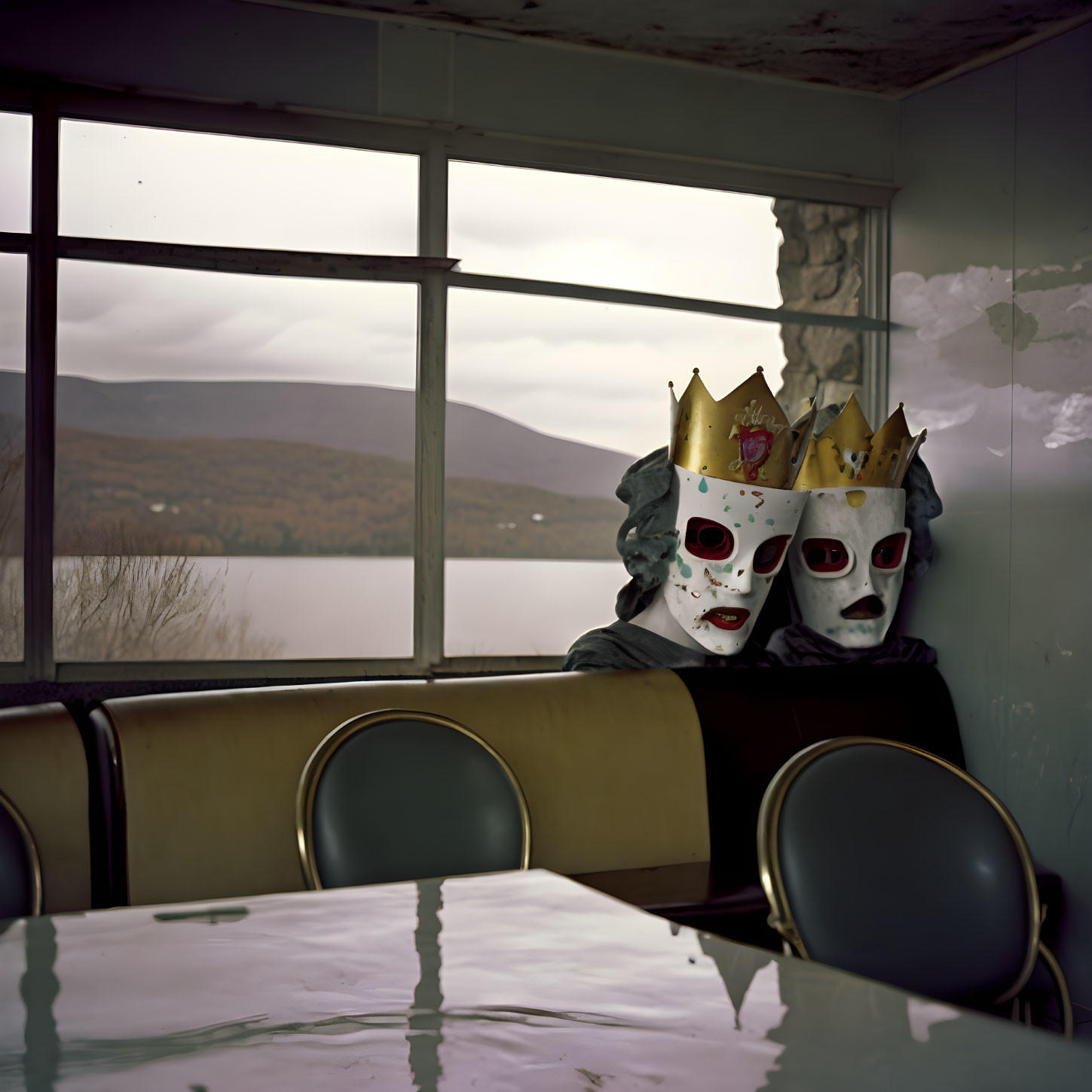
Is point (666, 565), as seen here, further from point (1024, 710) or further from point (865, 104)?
point (865, 104)

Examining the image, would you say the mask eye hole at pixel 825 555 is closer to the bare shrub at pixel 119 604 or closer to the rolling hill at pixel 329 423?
the rolling hill at pixel 329 423

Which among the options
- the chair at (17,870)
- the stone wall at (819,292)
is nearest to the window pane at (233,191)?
the stone wall at (819,292)

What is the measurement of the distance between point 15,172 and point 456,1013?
8.73ft

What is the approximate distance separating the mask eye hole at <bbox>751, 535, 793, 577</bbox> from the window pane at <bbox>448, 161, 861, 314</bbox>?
1.00 metres

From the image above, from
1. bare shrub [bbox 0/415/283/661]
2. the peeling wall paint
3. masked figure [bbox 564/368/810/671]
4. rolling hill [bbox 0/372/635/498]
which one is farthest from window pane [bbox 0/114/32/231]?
the peeling wall paint

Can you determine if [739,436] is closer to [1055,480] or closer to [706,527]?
[706,527]

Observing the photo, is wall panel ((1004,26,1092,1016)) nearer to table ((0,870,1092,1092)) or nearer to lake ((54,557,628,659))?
lake ((54,557,628,659))

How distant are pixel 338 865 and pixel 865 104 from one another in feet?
10.2

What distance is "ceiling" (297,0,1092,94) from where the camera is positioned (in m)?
2.96

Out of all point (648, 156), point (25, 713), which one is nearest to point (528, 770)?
point (25, 713)

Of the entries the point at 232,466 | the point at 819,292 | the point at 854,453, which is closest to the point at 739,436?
the point at 854,453

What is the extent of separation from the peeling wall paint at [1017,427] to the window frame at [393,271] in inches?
12.1

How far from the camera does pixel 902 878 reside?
156cm

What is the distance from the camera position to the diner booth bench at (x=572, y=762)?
2.14 metres
